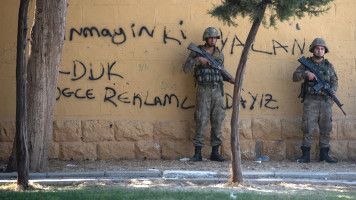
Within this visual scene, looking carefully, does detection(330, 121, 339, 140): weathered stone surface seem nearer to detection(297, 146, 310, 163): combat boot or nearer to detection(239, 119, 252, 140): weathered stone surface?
detection(297, 146, 310, 163): combat boot

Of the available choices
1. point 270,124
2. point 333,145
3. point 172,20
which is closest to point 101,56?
point 172,20

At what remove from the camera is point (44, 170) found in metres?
8.26

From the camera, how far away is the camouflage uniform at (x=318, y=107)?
959 centimetres

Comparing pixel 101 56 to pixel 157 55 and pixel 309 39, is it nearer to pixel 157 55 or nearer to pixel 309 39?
pixel 157 55

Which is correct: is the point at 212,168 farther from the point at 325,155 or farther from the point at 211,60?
the point at 325,155

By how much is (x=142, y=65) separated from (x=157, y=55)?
31 cm

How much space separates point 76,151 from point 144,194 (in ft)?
12.0

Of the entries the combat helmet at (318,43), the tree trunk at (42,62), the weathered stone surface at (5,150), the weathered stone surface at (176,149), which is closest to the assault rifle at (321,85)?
the combat helmet at (318,43)

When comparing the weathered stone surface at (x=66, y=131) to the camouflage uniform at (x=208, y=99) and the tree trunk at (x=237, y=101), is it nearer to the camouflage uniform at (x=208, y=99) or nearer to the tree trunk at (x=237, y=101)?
the camouflage uniform at (x=208, y=99)

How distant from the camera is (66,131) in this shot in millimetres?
9602

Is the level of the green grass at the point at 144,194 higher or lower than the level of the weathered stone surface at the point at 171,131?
lower

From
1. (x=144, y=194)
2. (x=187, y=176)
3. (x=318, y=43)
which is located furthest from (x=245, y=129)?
(x=144, y=194)

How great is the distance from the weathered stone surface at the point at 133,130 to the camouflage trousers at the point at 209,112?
32.3 inches

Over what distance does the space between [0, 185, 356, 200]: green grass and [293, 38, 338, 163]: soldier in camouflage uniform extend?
2729mm
